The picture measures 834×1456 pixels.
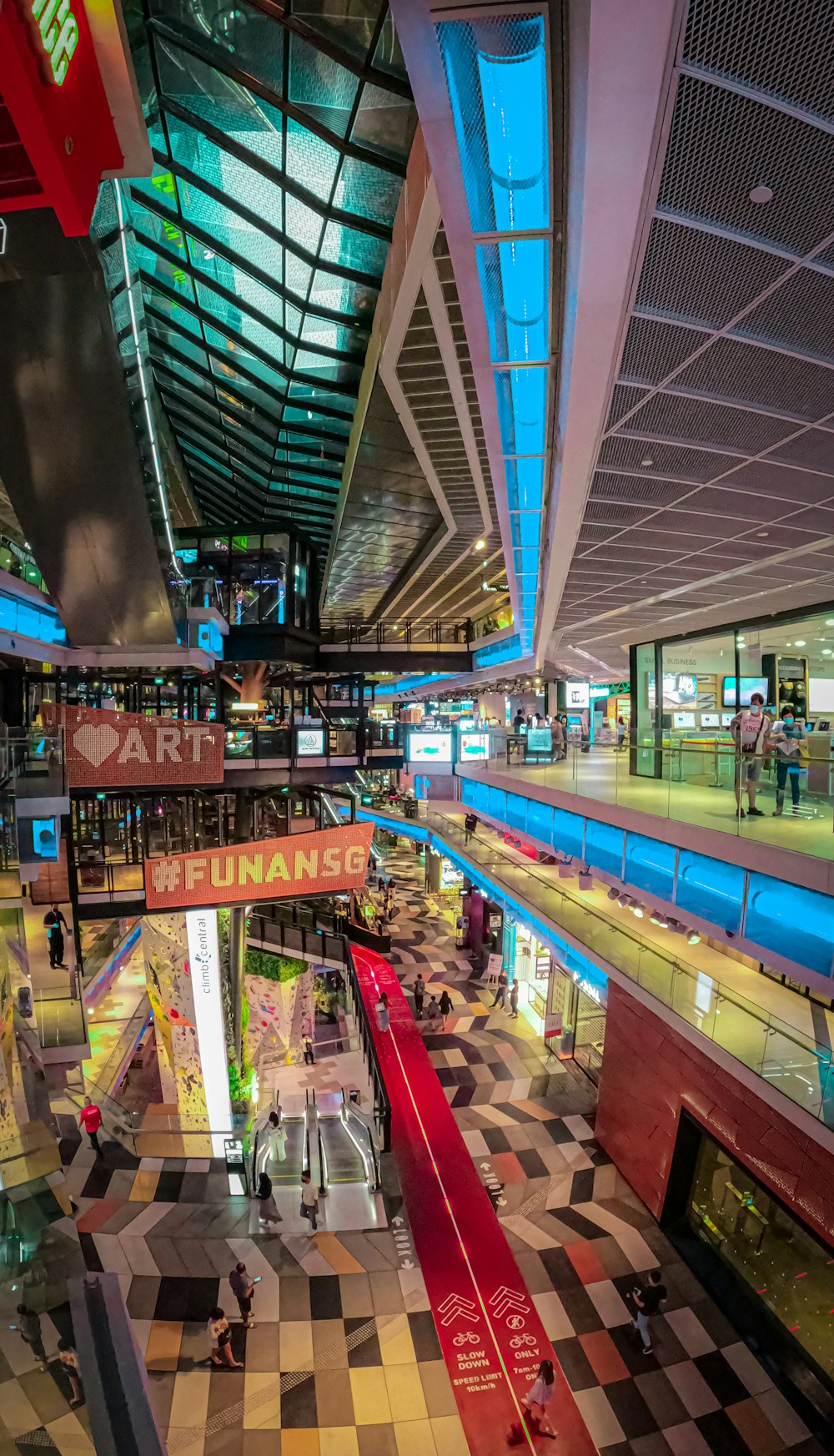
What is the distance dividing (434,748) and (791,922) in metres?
17.6

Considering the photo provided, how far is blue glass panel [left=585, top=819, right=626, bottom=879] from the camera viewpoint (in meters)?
11.3

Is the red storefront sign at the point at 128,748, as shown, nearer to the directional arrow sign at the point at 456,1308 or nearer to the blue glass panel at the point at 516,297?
the blue glass panel at the point at 516,297

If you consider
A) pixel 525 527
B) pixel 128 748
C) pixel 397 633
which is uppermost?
pixel 397 633

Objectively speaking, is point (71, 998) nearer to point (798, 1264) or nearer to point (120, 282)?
point (120, 282)

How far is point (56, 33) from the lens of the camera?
1.84m

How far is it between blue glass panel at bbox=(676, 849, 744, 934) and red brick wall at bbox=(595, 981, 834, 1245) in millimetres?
2176

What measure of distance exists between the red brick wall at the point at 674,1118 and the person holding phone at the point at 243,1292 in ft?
21.8

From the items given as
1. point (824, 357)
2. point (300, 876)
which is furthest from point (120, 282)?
point (300, 876)

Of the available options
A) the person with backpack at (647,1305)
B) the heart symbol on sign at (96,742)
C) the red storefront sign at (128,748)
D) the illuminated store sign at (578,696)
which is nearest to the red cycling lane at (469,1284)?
the person with backpack at (647,1305)

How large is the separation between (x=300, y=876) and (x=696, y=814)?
19.1ft

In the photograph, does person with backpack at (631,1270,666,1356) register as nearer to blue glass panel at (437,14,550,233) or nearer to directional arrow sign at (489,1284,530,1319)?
directional arrow sign at (489,1284,530,1319)

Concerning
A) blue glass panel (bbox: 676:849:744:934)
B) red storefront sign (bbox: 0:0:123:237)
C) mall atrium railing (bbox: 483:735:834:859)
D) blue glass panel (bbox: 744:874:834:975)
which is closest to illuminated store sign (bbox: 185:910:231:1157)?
mall atrium railing (bbox: 483:735:834:859)

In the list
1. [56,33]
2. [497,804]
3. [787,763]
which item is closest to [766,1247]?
[787,763]

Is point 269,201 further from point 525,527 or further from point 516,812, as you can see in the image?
point 516,812
